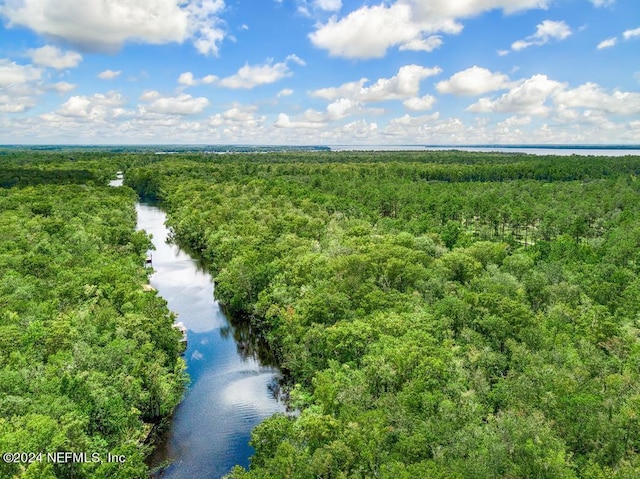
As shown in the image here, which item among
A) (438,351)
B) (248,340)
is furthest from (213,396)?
(438,351)

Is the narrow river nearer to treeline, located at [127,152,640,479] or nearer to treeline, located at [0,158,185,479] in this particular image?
treeline, located at [0,158,185,479]

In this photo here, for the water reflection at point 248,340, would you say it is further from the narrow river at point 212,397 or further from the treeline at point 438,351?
the treeline at point 438,351

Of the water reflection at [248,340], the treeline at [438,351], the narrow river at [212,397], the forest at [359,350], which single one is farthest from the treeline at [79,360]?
the water reflection at [248,340]

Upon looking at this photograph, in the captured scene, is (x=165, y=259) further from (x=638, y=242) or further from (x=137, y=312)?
(x=638, y=242)

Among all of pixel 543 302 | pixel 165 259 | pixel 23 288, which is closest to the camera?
pixel 23 288

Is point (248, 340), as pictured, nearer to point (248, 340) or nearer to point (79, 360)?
point (248, 340)

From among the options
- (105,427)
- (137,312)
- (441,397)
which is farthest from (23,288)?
(441,397)
